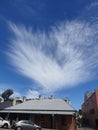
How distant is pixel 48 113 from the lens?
123 ft

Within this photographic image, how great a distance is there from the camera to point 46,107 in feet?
133

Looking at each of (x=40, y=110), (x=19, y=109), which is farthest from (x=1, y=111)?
(x=40, y=110)

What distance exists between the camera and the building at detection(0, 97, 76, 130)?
3734 centimetres

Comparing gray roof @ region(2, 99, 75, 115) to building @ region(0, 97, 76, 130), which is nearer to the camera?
building @ region(0, 97, 76, 130)

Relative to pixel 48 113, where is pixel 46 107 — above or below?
above

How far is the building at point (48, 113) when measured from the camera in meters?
37.3

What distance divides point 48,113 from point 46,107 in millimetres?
3176

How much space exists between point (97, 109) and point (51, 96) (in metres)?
13.1

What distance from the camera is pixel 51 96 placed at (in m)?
46.3

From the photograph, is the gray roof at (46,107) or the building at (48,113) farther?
the gray roof at (46,107)

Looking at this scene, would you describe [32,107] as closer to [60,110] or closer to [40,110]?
[40,110]

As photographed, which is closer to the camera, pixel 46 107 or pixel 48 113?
pixel 48 113

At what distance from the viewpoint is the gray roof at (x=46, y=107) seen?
37784mm

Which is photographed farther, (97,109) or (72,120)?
(97,109)
